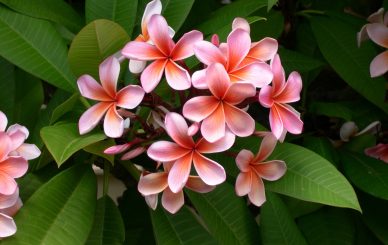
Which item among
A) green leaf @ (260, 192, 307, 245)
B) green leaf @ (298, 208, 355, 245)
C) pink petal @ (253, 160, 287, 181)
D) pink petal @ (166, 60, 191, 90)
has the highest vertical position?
pink petal @ (166, 60, 191, 90)

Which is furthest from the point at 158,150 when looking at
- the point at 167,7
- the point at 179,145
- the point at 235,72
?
the point at 167,7

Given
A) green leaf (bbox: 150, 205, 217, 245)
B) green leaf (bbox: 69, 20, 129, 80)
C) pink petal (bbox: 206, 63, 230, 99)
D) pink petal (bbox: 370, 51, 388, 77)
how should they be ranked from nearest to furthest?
→ pink petal (bbox: 206, 63, 230, 99) → green leaf (bbox: 69, 20, 129, 80) → green leaf (bbox: 150, 205, 217, 245) → pink petal (bbox: 370, 51, 388, 77)

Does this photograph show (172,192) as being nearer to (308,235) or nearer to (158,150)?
(158,150)

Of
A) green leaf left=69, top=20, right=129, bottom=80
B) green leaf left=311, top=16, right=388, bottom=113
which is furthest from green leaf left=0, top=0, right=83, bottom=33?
green leaf left=311, top=16, right=388, bottom=113

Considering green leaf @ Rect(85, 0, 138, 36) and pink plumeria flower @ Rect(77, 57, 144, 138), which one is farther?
green leaf @ Rect(85, 0, 138, 36)

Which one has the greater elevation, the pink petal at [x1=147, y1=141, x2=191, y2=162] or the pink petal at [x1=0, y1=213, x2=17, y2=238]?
the pink petal at [x1=147, y1=141, x2=191, y2=162]

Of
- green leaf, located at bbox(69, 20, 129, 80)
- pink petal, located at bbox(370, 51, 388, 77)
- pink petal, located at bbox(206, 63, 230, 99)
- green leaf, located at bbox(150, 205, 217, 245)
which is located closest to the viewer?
pink petal, located at bbox(206, 63, 230, 99)

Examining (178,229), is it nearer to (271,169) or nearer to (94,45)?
(271,169)

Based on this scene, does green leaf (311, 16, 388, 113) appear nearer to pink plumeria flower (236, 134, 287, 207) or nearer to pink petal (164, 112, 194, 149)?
pink plumeria flower (236, 134, 287, 207)
